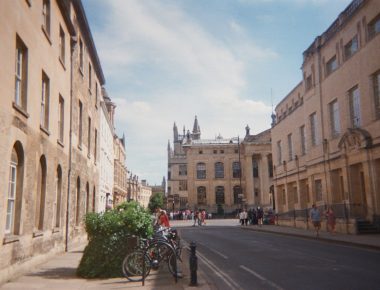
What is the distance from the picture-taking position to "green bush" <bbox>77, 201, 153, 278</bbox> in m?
11.0

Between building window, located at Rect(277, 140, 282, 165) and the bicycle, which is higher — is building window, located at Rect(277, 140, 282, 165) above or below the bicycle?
above

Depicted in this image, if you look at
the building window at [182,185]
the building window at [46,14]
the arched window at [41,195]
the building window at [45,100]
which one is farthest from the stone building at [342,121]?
the building window at [182,185]

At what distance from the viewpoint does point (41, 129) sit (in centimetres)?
1360

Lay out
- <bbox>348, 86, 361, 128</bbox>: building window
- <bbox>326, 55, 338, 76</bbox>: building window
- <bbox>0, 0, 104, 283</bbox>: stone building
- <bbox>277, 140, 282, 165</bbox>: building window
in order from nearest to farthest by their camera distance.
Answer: <bbox>0, 0, 104, 283</bbox>: stone building, <bbox>348, 86, 361, 128</bbox>: building window, <bbox>326, 55, 338, 76</bbox>: building window, <bbox>277, 140, 282, 165</bbox>: building window

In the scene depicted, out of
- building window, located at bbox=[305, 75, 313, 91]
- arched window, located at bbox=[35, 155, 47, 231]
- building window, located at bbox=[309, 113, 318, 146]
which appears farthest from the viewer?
building window, located at bbox=[305, 75, 313, 91]

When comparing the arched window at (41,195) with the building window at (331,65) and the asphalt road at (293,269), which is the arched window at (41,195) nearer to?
the asphalt road at (293,269)

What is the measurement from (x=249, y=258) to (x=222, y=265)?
1919 millimetres

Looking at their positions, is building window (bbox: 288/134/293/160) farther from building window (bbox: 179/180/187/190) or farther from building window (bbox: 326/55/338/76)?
building window (bbox: 179/180/187/190)

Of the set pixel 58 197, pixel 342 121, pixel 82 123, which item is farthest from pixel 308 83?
pixel 58 197

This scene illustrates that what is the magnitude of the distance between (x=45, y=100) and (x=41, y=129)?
5.46 feet

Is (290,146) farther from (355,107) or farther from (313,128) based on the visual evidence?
(355,107)

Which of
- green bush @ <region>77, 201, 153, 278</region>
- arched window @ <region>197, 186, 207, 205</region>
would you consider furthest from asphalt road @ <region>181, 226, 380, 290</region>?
arched window @ <region>197, 186, 207, 205</region>

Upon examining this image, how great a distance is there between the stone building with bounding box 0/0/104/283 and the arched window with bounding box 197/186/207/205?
66252 mm

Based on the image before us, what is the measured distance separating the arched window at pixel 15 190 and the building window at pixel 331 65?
22505 mm
